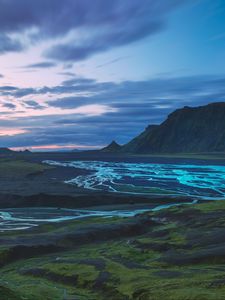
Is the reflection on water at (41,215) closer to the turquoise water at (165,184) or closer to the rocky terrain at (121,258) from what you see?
the rocky terrain at (121,258)

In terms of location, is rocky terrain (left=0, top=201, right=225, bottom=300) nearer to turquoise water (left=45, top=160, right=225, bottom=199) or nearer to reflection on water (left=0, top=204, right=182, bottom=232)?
reflection on water (left=0, top=204, right=182, bottom=232)

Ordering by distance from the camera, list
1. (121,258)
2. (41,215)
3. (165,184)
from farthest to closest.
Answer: (165,184) → (41,215) → (121,258)

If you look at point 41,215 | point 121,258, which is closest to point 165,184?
point 41,215

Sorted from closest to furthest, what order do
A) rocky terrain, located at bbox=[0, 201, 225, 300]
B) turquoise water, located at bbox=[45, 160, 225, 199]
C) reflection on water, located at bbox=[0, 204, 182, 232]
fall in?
rocky terrain, located at bbox=[0, 201, 225, 300]
reflection on water, located at bbox=[0, 204, 182, 232]
turquoise water, located at bbox=[45, 160, 225, 199]

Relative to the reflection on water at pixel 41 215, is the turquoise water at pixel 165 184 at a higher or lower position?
higher

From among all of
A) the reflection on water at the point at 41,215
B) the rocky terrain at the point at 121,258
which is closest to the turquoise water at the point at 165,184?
the reflection on water at the point at 41,215

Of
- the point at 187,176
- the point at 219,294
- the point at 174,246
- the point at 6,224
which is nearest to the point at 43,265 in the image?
the point at 174,246

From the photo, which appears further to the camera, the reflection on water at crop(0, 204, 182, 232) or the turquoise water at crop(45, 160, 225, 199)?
the turquoise water at crop(45, 160, 225, 199)

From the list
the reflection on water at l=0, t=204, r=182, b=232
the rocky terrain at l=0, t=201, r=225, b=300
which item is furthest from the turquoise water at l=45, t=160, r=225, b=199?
the rocky terrain at l=0, t=201, r=225, b=300

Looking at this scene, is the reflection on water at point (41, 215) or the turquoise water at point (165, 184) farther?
the turquoise water at point (165, 184)

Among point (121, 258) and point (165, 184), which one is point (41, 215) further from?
point (165, 184)

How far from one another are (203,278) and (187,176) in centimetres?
14140

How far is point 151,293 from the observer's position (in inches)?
1500

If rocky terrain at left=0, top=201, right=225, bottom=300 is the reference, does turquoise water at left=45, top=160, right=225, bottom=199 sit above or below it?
above
